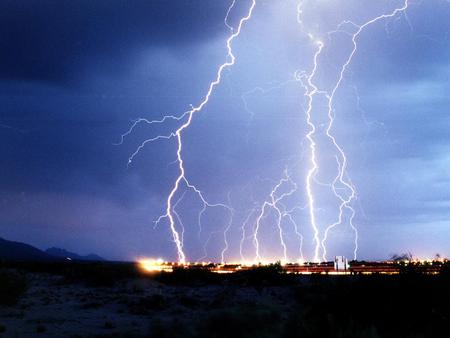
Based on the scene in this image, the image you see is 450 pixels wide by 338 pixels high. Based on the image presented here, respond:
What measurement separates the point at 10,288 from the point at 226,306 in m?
7.50

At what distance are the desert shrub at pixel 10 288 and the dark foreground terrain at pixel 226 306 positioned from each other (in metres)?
0.03

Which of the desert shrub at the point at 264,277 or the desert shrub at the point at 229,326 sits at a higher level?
the desert shrub at the point at 264,277

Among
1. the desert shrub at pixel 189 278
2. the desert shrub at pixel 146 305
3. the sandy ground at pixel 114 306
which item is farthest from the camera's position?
the desert shrub at pixel 189 278

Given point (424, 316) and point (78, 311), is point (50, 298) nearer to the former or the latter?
point (78, 311)

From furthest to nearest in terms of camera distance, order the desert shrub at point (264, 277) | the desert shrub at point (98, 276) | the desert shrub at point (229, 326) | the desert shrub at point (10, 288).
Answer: the desert shrub at point (98, 276) < the desert shrub at point (264, 277) < the desert shrub at point (10, 288) < the desert shrub at point (229, 326)

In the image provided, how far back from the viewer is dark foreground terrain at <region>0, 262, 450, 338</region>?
12.4m

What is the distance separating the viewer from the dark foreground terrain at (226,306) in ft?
40.6

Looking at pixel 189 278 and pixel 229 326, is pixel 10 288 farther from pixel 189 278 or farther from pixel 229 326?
pixel 229 326

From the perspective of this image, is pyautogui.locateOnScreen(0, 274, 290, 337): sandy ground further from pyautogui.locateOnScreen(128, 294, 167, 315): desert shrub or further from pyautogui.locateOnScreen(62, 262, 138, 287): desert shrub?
pyautogui.locateOnScreen(62, 262, 138, 287): desert shrub

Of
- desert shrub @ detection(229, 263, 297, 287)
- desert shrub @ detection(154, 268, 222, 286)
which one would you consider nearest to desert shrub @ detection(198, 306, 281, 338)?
desert shrub @ detection(229, 263, 297, 287)

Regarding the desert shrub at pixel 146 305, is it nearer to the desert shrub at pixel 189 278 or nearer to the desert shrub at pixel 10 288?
the desert shrub at pixel 10 288

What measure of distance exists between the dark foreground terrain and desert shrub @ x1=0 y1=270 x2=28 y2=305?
35mm

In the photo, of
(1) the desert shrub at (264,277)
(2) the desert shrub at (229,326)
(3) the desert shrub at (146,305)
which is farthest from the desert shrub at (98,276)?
(2) the desert shrub at (229,326)

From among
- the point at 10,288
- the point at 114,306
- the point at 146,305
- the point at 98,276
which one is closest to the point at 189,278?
the point at 98,276
